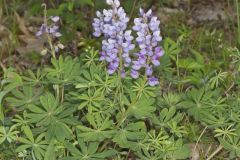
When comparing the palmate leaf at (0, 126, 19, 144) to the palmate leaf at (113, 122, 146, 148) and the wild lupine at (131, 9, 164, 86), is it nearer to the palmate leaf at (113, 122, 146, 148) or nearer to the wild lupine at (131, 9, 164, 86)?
the palmate leaf at (113, 122, 146, 148)

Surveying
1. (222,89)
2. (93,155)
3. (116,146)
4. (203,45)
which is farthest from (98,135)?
(203,45)

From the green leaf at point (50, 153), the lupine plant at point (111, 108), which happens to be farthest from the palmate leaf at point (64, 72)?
the green leaf at point (50, 153)

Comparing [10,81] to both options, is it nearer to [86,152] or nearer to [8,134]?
[8,134]

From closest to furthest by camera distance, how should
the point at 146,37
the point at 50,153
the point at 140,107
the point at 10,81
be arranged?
the point at 146,37 < the point at 50,153 < the point at 140,107 < the point at 10,81

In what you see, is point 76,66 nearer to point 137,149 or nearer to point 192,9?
point 137,149

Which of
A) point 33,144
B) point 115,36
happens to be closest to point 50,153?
point 33,144

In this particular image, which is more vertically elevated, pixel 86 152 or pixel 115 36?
pixel 115 36

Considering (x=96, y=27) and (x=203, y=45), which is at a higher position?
(x=96, y=27)
